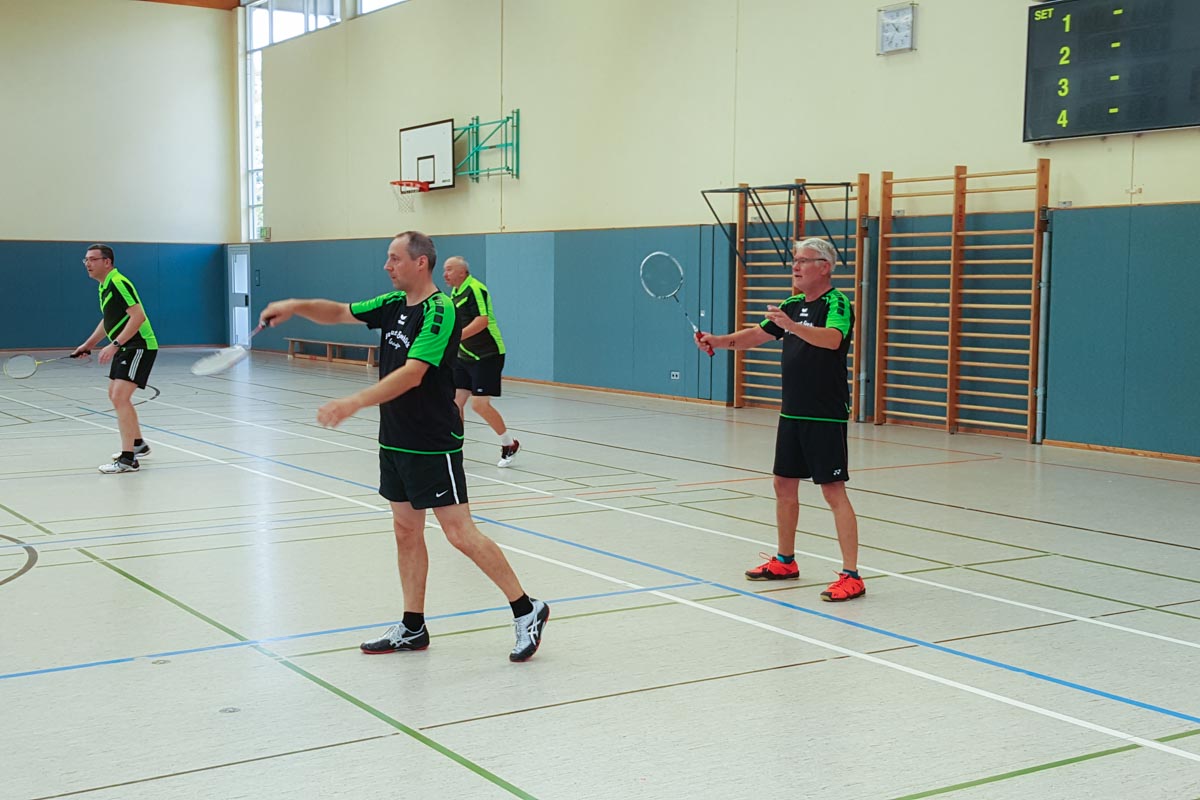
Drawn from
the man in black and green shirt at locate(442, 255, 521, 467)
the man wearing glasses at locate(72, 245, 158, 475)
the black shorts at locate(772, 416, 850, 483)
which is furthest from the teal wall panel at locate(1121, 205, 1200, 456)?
the man wearing glasses at locate(72, 245, 158, 475)

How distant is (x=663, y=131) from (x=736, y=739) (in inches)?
587

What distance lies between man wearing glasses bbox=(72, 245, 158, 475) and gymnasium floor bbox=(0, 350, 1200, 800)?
40cm

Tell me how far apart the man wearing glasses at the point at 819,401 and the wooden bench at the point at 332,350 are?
730 inches

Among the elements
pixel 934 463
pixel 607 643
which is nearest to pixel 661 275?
pixel 934 463

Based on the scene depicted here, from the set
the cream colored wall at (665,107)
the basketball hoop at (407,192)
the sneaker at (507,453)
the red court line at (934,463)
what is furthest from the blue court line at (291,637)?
the basketball hoop at (407,192)

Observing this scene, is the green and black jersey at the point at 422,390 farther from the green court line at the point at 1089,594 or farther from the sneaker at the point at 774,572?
the green court line at the point at 1089,594

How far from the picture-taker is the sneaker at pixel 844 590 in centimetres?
644

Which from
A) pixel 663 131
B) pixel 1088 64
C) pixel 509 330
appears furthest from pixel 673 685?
pixel 509 330

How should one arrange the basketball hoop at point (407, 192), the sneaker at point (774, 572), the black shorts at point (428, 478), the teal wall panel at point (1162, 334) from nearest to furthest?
1. the black shorts at point (428, 478)
2. the sneaker at point (774, 572)
3. the teal wall panel at point (1162, 334)
4. the basketball hoop at point (407, 192)

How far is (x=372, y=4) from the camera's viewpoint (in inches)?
1012

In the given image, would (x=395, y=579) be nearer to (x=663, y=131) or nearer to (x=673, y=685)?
(x=673, y=685)

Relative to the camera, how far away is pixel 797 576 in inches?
275

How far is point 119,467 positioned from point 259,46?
22.1 metres

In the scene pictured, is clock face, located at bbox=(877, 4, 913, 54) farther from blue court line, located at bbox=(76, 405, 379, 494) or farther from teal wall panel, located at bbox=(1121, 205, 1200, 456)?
blue court line, located at bbox=(76, 405, 379, 494)
